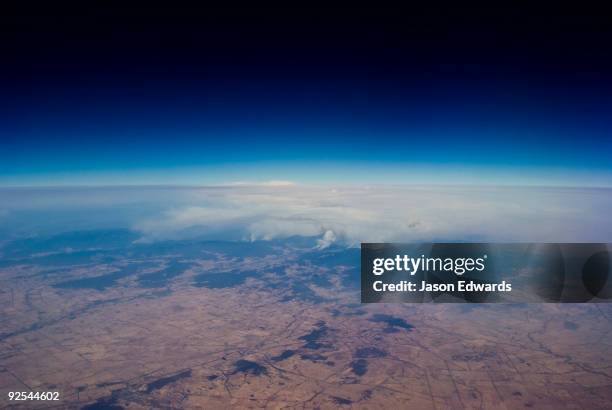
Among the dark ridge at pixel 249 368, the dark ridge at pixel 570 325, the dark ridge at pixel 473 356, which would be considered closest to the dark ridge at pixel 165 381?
the dark ridge at pixel 249 368

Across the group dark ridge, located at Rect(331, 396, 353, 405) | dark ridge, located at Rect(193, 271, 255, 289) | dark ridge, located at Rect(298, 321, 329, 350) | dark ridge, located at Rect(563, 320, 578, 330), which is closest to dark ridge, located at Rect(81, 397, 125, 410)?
dark ridge, located at Rect(331, 396, 353, 405)

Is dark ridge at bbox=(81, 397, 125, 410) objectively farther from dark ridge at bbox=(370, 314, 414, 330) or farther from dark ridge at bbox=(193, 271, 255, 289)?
dark ridge at bbox=(193, 271, 255, 289)

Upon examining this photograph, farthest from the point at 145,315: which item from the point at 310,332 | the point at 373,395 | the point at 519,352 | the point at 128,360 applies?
the point at 519,352

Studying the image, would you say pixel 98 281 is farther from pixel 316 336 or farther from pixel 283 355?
pixel 283 355

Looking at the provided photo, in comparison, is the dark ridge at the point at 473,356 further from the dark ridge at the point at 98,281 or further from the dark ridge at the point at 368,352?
the dark ridge at the point at 98,281

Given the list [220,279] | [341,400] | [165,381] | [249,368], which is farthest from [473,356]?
[220,279]


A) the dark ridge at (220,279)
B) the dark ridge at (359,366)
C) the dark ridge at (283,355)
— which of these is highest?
the dark ridge at (359,366)

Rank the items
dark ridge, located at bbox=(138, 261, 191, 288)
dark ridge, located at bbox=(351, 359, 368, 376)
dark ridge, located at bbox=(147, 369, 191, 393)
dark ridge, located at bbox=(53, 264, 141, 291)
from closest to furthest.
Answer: dark ridge, located at bbox=(147, 369, 191, 393) < dark ridge, located at bbox=(351, 359, 368, 376) < dark ridge, located at bbox=(53, 264, 141, 291) < dark ridge, located at bbox=(138, 261, 191, 288)
